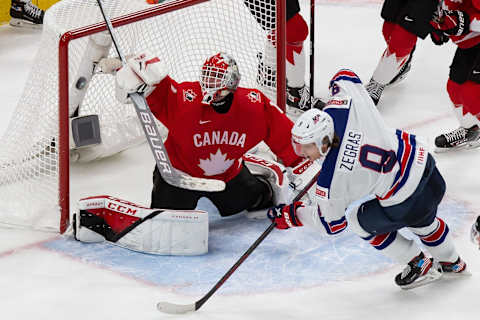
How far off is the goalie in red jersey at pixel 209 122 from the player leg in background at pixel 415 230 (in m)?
0.59

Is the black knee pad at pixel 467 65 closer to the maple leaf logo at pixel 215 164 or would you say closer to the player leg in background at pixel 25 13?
the maple leaf logo at pixel 215 164

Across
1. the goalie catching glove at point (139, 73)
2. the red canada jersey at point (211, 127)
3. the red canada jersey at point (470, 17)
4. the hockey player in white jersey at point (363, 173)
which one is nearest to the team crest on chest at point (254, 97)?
the red canada jersey at point (211, 127)

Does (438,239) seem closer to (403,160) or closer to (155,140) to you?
(403,160)

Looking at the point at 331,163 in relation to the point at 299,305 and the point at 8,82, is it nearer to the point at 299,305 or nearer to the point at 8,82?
the point at 299,305

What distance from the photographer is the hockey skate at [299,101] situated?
484 cm

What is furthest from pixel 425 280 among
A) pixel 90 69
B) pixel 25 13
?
pixel 25 13

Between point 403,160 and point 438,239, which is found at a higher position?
point 403,160

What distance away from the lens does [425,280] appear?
10.6 feet

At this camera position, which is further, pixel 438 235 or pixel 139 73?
pixel 139 73

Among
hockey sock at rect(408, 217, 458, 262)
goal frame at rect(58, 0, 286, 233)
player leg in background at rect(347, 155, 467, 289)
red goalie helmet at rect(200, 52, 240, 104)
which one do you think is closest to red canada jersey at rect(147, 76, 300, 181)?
red goalie helmet at rect(200, 52, 240, 104)

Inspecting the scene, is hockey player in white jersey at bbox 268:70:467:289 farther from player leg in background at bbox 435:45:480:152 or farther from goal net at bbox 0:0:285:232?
player leg in background at bbox 435:45:480:152

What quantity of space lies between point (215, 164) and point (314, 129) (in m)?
0.86

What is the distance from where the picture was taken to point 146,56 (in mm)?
3305

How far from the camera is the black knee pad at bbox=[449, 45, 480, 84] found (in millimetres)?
4137
